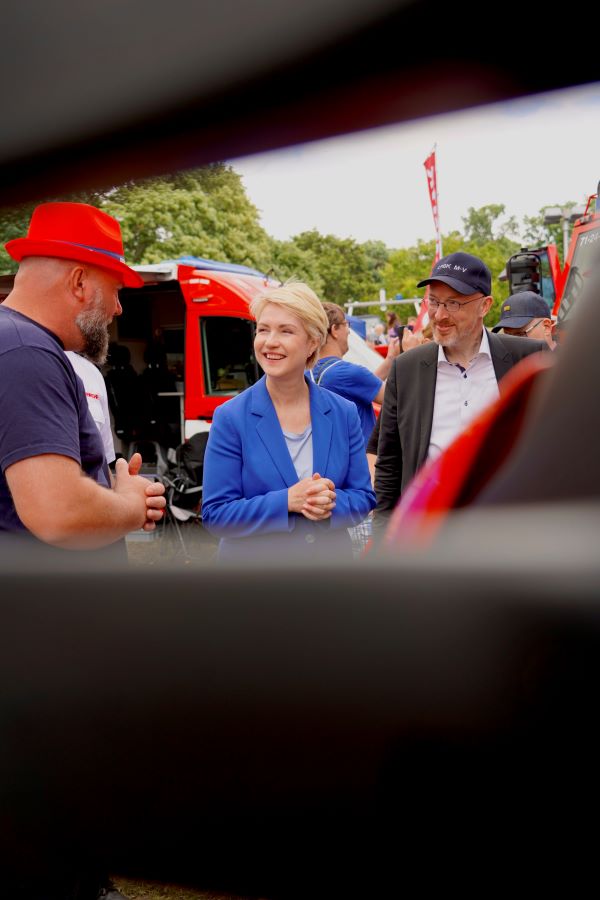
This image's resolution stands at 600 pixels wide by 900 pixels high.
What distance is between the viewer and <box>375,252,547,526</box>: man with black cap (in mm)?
3309

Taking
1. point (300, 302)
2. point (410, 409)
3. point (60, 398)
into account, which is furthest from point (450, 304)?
point (60, 398)

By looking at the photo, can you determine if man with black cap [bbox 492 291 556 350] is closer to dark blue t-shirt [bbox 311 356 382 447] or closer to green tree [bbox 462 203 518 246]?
dark blue t-shirt [bbox 311 356 382 447]

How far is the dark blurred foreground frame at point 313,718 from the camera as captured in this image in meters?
0.36

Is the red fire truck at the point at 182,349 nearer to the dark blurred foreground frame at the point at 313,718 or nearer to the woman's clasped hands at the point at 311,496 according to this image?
the woman's clasped hands at the point at 311,496

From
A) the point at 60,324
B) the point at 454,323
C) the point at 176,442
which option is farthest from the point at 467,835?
the point at 176,442

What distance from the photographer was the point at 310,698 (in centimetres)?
40

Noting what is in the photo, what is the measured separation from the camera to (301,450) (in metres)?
3.12

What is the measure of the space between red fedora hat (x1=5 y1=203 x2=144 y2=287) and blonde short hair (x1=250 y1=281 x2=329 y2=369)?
112 cm

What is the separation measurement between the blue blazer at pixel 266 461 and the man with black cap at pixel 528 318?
2.65m

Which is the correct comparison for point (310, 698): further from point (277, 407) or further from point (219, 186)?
point (277, 407)

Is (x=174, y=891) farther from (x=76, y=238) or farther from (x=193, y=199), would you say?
(x=76, y=238)

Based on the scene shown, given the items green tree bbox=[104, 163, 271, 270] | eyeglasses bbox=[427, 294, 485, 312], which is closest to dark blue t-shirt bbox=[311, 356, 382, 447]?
eyeglasses bbox=[427, 294, 485, 312]

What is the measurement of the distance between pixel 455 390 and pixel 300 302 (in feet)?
2.44

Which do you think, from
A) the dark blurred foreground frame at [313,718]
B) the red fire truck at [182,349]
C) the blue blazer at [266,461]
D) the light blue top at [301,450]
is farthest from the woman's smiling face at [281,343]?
the red fire truck at [182,349]
